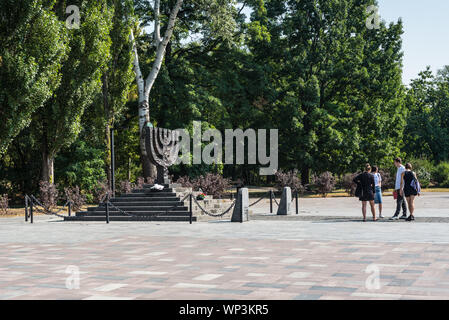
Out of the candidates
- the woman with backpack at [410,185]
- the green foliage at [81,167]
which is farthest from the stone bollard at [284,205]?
the green foliage at [81,167]

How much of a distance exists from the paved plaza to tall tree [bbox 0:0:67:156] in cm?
977

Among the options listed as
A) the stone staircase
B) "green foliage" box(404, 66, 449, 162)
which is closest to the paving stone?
the stone staircase

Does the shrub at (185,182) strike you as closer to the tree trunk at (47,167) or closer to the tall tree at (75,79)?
the tall tree at (75,79)

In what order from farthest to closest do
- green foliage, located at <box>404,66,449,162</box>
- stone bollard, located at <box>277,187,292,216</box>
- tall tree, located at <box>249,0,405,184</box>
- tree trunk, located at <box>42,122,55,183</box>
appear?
green foliage, located at <box>404,66,449,162</box> < tall tree, located at <box>249,0,405,184</box> < tree trunk, located at <box>42,122,55,183</box> < stone bollard, located at <box>277,187,292,216</box>

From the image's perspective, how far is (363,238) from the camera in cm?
1184

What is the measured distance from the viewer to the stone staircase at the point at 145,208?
61.1 feet

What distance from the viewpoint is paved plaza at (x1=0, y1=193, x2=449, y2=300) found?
6.56 meters

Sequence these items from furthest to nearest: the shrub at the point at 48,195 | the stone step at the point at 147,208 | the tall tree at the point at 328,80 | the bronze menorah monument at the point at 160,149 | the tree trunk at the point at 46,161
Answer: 1. the tall tree at the point at 328,80
2. the tree trunk at the point at 46,161
3. the shrub at the point at 48,195
4. the bronze menorah monument at the point at 160,149
5. the stone step at the point at 147,208

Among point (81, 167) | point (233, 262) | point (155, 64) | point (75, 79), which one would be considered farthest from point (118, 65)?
point (233, 262)

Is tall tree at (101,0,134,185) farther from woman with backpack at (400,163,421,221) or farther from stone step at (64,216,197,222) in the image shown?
woman with backpack at (400,163,421,221)

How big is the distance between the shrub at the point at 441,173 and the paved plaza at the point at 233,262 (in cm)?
2824

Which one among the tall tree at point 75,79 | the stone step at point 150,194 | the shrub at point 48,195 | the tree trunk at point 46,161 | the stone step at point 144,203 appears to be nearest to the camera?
the stone step at point 144,203
